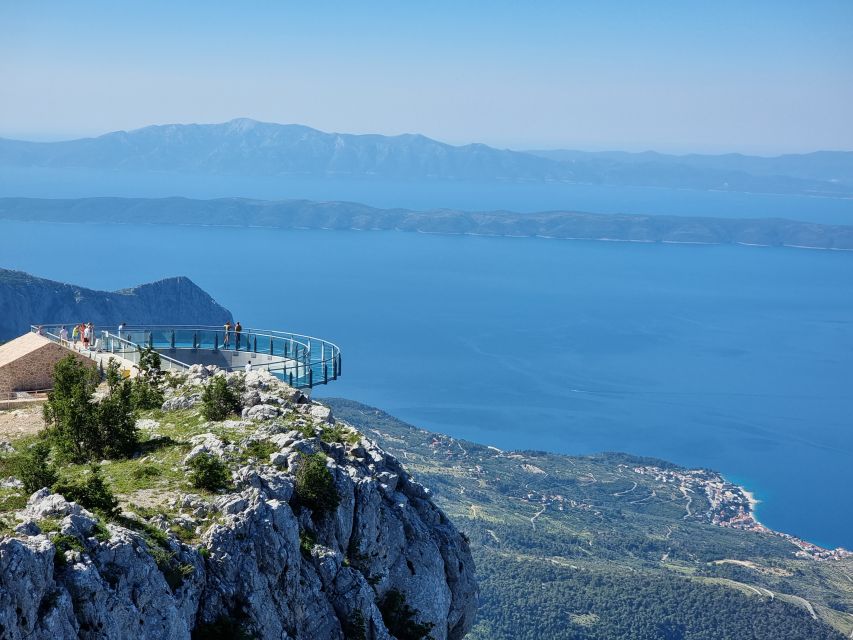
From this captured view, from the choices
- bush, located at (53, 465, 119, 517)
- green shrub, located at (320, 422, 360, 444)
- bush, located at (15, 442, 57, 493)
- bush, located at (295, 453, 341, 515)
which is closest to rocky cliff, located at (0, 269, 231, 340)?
green shrub, located at (320, 422, 360, 444)

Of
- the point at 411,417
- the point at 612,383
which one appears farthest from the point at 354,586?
the point at 612,383

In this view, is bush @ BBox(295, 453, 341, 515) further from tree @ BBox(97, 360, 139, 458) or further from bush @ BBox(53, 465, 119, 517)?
tree @ BBox(97, 360, 139, 458)

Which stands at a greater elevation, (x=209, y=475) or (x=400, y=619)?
(x=209, y=475)

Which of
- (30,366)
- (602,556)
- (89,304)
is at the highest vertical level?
(30,366)

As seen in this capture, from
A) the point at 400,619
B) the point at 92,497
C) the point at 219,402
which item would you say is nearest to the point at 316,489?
the point at 400,619

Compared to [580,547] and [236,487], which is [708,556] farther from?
[236,487]

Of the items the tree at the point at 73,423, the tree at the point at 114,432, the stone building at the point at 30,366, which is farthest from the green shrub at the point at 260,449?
the stone building at the point at 30,366

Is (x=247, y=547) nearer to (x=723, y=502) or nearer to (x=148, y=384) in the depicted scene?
(x=148, y=384)
